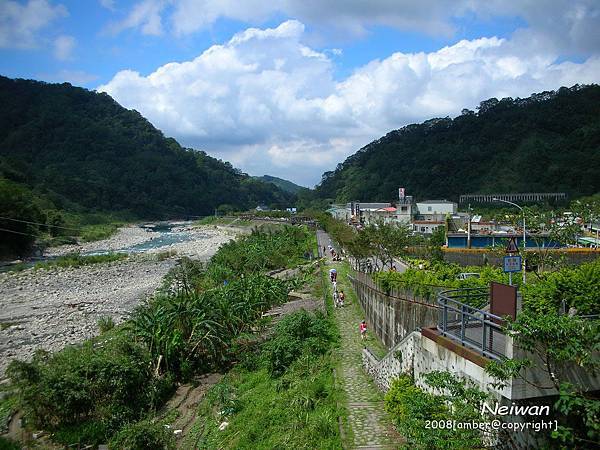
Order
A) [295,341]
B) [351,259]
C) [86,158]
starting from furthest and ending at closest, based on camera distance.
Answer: [86,158] < [351,259] < [295,341]

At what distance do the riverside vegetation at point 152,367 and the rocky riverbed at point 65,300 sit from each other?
6.13 m

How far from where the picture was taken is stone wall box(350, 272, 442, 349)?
45.9ft

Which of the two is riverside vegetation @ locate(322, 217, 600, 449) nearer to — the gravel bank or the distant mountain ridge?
the gravel bank

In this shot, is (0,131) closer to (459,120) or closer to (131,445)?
(459,120)

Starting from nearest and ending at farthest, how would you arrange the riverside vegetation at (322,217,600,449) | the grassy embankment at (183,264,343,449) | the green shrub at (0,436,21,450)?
the riverside vegetation at (322,217,600,449)
the grassy embankment at (183,264,343,449)
the green shrub at (0,436,21,450)

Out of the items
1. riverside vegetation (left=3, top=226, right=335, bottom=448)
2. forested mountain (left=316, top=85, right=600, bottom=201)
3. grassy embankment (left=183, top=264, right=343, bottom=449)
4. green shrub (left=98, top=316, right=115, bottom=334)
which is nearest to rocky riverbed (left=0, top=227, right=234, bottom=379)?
green shrub (left=98, top=316, right=115, bottom=334)

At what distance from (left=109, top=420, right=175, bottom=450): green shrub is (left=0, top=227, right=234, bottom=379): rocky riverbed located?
1299 centimetres

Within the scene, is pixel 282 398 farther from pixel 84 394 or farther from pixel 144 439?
pixel 84 394

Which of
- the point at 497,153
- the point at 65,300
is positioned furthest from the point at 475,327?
the point at 497,153

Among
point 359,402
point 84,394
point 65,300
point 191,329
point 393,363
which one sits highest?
point 393,363

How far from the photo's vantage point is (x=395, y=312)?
16.2 metres

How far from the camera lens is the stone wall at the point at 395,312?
551 inches

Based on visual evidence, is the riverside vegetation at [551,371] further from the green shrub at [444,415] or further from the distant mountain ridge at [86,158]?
the distant mountain ridge at [86,158]

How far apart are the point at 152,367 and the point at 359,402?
8798mm
